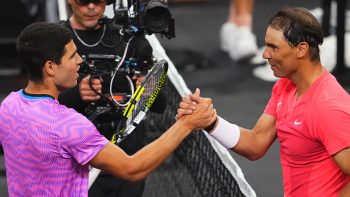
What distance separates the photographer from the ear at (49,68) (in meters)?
3.06

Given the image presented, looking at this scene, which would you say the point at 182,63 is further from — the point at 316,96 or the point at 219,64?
the point at 316,96

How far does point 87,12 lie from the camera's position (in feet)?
13.7

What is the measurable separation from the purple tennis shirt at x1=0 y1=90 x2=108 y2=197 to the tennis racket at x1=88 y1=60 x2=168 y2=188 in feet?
1.71

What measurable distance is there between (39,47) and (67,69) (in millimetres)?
148

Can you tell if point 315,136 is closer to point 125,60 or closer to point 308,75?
point 308,75

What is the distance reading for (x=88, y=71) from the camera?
404 centimetres

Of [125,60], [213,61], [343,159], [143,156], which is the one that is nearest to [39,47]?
[143,156]

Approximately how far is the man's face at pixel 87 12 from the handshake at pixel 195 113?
0.97m

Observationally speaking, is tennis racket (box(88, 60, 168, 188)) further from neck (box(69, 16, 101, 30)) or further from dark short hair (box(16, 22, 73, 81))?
neck (box(69, 16, 101, 30))

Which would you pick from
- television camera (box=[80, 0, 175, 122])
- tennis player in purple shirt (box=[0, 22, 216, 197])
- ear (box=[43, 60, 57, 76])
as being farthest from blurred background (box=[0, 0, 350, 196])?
ear (box=[43, 60, 57, 76])

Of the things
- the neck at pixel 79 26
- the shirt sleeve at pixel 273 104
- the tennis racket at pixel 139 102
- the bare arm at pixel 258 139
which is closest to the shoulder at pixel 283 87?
the shirt sleeve at pixel 273 104

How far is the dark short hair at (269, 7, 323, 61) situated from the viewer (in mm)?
3250

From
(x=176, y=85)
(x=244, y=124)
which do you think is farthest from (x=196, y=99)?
(x=244, y=124)

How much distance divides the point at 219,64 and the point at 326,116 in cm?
514
